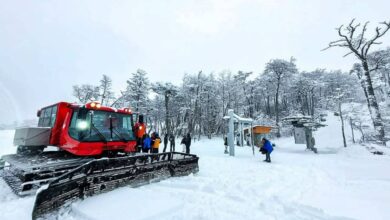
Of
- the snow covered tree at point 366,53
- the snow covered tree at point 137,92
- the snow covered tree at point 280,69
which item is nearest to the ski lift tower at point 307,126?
the snow covered tree at point 366,53

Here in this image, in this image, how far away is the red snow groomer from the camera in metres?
3.91

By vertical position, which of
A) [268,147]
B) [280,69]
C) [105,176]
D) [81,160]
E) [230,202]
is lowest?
[230,202]

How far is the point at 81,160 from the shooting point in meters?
5.25

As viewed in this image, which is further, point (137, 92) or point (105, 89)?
point (105, 89)

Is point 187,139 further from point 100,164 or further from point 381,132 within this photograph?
point 381,132

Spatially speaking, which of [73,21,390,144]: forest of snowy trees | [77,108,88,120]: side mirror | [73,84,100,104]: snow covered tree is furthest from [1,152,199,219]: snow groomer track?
[73,84,100,104]: snow covered tree

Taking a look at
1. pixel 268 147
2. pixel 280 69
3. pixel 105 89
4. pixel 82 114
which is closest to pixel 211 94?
pixel 280 69

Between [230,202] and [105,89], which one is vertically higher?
[105,89]

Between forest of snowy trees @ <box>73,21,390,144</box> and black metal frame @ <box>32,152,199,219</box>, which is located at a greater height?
forest of snowy trees @ <box>73,21,390,144</box>

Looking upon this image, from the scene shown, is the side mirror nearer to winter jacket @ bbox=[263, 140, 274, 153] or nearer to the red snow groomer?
the red snow groomer

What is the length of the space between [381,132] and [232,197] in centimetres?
1553

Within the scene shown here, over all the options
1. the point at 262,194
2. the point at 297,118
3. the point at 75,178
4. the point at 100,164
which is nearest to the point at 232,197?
the point at 262,194

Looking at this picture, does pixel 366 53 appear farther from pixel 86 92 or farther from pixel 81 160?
pixel 86 92

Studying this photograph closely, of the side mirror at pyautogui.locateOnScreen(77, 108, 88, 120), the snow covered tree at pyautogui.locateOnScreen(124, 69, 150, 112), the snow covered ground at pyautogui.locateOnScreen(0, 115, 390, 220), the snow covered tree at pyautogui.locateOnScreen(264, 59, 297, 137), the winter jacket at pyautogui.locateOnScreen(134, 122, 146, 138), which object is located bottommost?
the snow covered ground at pyautogui.locateOnScreen(0, 115, 390, 220)
